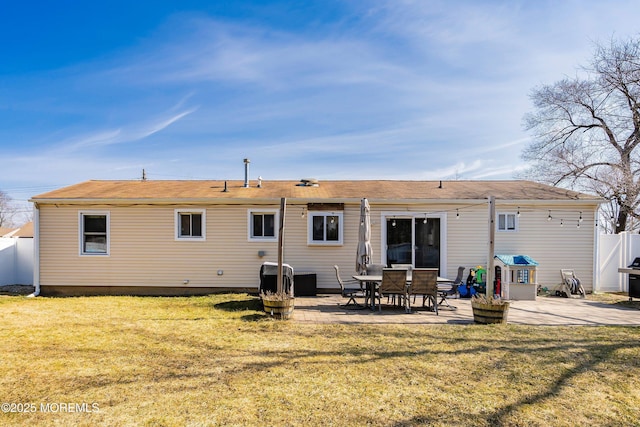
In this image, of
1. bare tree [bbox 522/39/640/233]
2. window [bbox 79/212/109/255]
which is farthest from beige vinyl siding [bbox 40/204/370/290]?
bare tree [bbox 522/39/640/233]

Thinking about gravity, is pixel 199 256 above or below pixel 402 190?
below

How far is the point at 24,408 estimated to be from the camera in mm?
A: 3439

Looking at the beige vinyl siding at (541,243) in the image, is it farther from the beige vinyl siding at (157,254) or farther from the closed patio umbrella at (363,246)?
the beige vinyl siding at (157,254)

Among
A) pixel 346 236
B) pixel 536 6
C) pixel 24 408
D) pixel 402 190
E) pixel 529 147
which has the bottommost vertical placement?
pixel 24 408

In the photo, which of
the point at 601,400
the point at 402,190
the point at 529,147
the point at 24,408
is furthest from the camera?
the point at 529,147

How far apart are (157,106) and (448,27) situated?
11539 mm

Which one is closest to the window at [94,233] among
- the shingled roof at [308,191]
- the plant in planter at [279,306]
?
the shingled roof at [308,191]

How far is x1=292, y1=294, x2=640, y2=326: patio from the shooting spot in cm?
711

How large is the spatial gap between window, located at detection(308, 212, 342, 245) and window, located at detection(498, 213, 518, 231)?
4732 millimetres

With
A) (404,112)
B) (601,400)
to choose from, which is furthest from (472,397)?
(404,112)

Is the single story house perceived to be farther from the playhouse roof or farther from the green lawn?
the green lawn

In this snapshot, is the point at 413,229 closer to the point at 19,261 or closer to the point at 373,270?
the point at 373,270

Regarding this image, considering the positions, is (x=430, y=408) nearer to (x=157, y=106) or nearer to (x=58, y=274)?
(x=58, y=274)

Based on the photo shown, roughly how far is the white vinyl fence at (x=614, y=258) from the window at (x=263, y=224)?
10.1m
